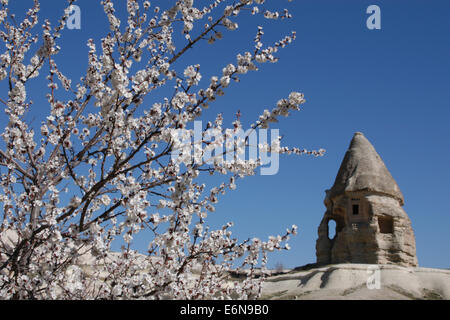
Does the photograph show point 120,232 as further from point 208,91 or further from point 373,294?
point 373,294

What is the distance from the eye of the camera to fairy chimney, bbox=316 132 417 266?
27188 millimetres

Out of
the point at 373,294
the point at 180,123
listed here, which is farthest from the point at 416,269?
the point at 180,123

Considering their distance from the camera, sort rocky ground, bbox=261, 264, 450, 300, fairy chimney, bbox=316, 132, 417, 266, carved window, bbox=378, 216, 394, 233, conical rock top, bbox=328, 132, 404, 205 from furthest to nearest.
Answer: conical rock top, bbox=328, 132, 404, 205
carved window, bbox=378, 216, 394, 233
fairy chimney, bbox=316, 132, 417, 266
rocky ground, bbox=261, 264, 450, 300

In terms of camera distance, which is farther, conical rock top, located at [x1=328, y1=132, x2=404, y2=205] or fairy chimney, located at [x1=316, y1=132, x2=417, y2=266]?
conical rock top, located at [x1=328, y1=132, x2=404, y2=205]

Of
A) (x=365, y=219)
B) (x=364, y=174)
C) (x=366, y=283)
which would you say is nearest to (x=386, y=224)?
(x=365, y=219)

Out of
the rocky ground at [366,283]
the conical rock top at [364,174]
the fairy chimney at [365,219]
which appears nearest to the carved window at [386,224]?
the fairy chimney at [365,219]

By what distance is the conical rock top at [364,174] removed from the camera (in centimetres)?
2955

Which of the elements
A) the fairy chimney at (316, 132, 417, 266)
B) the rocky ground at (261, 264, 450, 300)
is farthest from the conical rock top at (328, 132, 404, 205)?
the rocky ground at (261, 264, 450, 300)

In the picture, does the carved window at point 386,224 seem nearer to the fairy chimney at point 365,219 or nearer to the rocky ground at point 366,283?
the fairy chimney at point 365,219

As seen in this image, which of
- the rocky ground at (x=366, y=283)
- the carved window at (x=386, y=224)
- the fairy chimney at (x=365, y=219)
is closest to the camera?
the rocky ground at (x=366, y=283)

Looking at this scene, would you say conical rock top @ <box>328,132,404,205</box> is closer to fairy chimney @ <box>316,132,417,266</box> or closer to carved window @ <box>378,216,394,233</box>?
fairy chimney @ <box>316,132,417,266</box>

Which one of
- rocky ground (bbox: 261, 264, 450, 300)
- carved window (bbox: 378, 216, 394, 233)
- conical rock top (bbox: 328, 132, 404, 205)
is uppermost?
conical rock top (bbox: 328, 132, 404, 205)

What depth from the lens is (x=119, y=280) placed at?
5293mm
